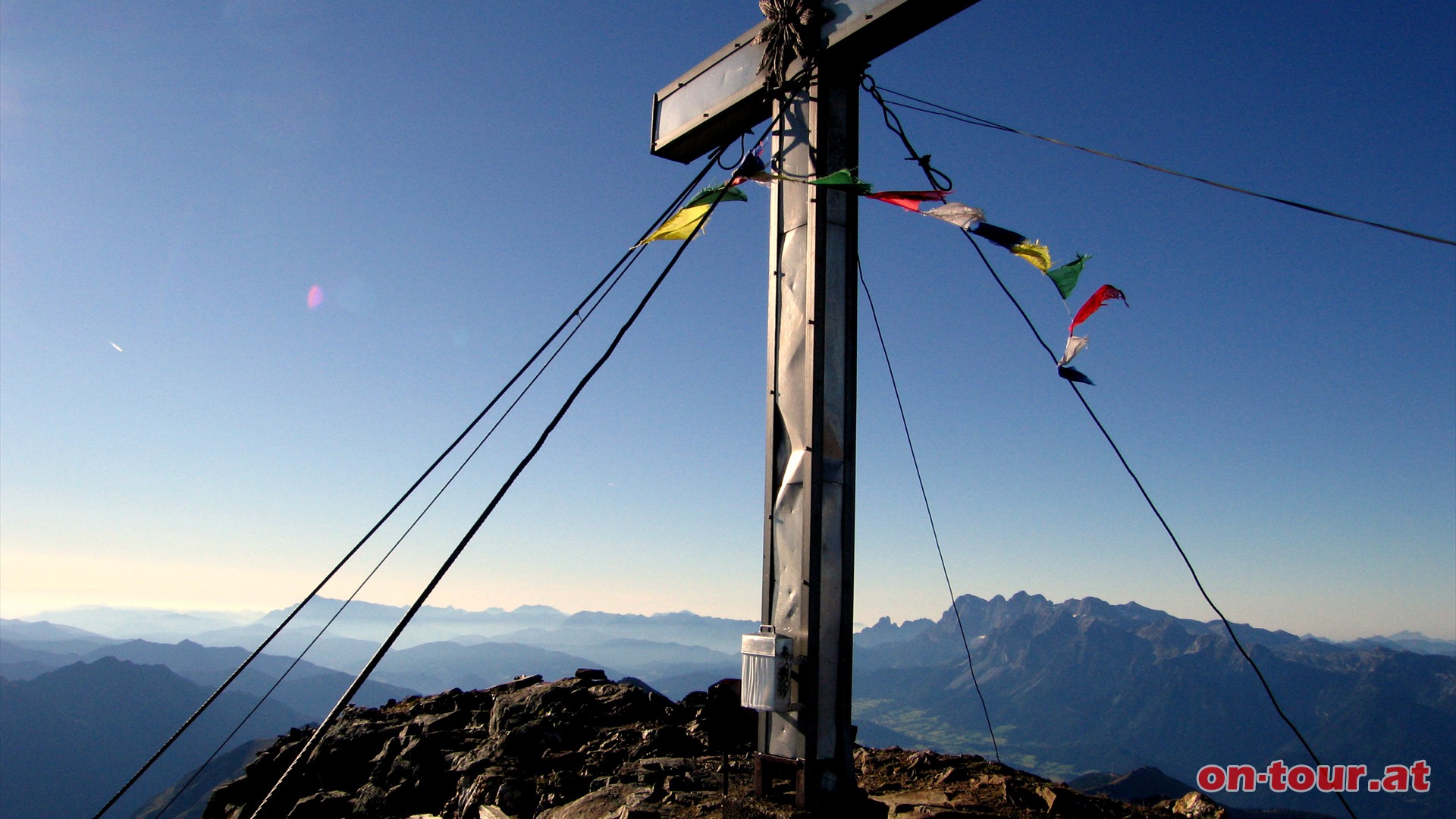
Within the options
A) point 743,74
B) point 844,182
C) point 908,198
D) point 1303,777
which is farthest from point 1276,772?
point 743,74

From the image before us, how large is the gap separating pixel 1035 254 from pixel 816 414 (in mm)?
2442

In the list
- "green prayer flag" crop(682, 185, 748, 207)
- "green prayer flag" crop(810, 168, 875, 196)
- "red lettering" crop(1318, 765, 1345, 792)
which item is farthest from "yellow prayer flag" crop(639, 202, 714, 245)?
"red lettering" crop(1318, 765, 1345, 792)

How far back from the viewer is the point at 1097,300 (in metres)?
6.64

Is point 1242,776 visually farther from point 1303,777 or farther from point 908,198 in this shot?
point 908,198

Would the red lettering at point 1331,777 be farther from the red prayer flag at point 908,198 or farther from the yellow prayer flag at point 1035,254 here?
the red prayer flag at point 908,198

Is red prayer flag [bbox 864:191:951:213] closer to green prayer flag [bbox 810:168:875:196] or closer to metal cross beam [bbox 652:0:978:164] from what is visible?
green prayer flag [bbox 810:168:875:196]

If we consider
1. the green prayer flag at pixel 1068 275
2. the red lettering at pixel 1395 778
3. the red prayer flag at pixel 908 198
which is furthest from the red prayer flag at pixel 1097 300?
the red lettering at pixel 1395 778

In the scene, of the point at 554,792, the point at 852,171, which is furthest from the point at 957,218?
the point at 554,792

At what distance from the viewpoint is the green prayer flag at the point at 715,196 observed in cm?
737

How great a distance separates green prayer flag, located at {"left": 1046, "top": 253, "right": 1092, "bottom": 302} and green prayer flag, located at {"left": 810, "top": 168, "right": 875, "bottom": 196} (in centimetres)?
178

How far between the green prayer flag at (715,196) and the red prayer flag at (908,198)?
4.37 ft

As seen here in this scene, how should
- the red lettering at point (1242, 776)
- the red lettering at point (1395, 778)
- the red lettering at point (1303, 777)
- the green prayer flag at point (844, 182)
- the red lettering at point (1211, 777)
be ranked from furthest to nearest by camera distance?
the red lettering at point (1242, 776)
the red lettering at point (1211, 777)
the red lettering at point (1395, 778)
the red lettering at point (1303, 777)
the green prayer flag at point (844, 182)

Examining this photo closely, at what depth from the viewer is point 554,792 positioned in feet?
25.3

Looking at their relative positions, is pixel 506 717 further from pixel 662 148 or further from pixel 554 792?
pixel 662 148
